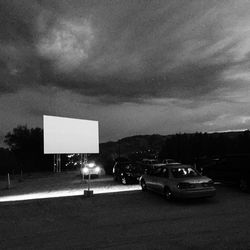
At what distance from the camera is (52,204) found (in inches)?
450

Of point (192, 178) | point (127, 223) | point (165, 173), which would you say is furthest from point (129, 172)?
point (127, 223)

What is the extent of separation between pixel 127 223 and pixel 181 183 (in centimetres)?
368

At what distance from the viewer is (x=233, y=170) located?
545 inches

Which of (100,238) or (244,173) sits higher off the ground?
(244,173)

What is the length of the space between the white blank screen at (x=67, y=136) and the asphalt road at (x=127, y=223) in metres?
2.38

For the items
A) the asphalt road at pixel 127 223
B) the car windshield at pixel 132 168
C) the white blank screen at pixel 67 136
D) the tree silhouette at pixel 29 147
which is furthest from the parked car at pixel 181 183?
the tree silhouette at pixel 29 147

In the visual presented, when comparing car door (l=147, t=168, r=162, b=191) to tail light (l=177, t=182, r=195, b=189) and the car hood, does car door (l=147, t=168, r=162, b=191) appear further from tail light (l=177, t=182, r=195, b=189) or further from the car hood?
tail light (l=177, t=182, r=195, b=189)

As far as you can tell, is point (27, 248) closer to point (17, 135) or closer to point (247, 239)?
point (247, 239)

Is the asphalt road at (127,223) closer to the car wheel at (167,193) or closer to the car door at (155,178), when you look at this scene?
the car wheel at (167,193)

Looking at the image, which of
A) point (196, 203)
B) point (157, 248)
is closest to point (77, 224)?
point (157, 248)

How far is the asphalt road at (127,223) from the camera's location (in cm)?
627

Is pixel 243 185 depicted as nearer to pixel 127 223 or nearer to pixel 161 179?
pixel 161 179

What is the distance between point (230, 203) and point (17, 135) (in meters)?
54.9

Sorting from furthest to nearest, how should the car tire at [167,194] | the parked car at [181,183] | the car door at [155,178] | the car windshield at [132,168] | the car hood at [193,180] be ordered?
the car windshield at [132,168]
the car door at [155,178]
the car tire at [167,194]
the car hood at [193,180]
the parked car at [181,183]
